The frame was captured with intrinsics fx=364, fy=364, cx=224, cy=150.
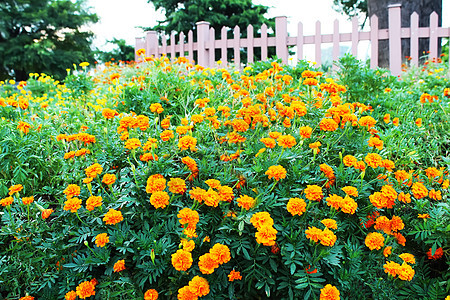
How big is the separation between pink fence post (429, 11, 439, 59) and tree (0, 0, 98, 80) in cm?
1315

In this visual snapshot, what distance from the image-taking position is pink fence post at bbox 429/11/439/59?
7.48m

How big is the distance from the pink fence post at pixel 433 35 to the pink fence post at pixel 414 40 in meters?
0.28

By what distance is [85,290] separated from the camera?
5.71 feet

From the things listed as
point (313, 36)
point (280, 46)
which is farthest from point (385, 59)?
point (280, 46)

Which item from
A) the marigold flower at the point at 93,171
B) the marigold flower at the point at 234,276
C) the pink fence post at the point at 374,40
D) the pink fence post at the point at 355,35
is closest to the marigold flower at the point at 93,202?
the marigold flower at the point at 93,171

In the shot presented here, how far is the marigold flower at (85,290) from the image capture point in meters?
1.73

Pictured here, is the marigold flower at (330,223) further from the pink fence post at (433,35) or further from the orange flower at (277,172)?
the pink fence post at (433,35)

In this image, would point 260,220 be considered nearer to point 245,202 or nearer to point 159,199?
point 245,202

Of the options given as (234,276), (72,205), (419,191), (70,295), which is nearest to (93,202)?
(72,205)

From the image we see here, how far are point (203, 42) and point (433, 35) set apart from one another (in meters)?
5.00

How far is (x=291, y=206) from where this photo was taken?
5.70 ft

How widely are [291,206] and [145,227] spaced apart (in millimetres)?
742

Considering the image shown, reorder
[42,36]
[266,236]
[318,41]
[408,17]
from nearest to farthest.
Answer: [266,236], [318,41], [408,17], [42,36]

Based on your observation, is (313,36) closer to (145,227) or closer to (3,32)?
(145,227)
